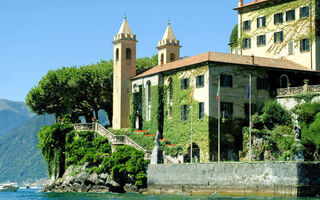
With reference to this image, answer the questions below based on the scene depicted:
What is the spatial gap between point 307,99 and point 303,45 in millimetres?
11806

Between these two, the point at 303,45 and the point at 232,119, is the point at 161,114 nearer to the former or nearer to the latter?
the point at 232,119

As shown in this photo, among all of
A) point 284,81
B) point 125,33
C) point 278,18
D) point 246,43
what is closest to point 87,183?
point 125,33

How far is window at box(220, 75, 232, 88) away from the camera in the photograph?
2377 inches

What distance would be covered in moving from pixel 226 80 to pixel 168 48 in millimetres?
20189

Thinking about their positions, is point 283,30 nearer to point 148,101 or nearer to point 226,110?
point 226,110

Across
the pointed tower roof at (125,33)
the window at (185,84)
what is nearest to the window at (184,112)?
the window at (185,84)

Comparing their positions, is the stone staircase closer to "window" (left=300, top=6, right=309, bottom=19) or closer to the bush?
the bush

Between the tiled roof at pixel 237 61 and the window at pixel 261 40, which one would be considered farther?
the window at pixel 261 40

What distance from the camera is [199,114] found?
201ft

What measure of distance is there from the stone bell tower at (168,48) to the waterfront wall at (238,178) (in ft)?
85.3

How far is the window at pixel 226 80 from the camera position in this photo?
198 ft

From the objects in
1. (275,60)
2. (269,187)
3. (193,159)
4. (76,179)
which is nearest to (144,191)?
(193,159)

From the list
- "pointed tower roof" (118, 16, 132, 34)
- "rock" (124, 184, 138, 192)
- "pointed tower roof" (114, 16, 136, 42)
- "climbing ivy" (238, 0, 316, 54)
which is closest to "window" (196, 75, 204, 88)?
"rock" (124, 184, 138, 192)

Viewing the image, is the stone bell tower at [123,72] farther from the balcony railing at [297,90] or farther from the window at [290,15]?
the balcony railing at [297,90]
